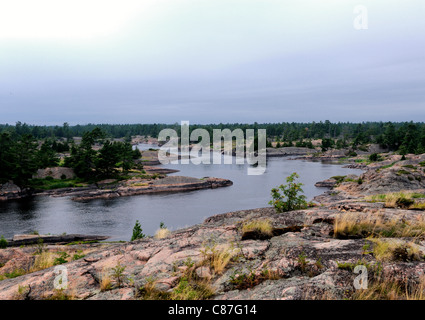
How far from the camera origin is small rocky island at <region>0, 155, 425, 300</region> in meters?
6.61

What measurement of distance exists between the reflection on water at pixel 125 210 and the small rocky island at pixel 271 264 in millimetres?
25935

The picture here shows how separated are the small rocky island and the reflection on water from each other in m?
25.9

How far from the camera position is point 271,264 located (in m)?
7.88

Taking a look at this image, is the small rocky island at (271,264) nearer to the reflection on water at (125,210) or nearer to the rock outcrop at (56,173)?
the reflection on water at (125,210)

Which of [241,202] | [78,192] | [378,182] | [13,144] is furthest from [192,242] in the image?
[13,144]

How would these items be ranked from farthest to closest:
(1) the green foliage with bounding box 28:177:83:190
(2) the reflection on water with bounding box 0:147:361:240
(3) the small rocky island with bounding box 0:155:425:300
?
(1) the green foliage with bounding box 28:177:83:190 → (2) the reflection on water with bounding box 0:147:361:240 → (3) the small rocky island with bounding box 0:155:425:300

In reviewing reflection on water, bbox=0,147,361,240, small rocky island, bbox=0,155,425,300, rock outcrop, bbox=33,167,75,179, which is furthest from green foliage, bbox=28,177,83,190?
small rocky island, bbox=0,155,425,300

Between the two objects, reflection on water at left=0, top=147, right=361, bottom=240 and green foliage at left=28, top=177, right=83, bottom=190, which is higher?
green foliage at left=28, top=177, right=83, bottom=190

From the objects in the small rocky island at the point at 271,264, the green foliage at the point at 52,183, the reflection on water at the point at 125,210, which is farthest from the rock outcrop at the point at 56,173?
the small rocky island at the point at 271,264

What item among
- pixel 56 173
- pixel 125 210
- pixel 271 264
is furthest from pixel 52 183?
pixel 271 264

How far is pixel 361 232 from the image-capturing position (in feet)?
32.0

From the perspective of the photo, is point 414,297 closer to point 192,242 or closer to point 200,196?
point 192,242

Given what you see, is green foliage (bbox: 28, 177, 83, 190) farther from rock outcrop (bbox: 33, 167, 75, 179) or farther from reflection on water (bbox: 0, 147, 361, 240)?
reflection on water (bbox: 0, 147, 361, 240)
